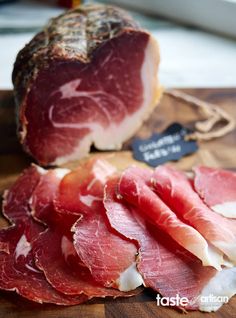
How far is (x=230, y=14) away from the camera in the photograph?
8.06ft

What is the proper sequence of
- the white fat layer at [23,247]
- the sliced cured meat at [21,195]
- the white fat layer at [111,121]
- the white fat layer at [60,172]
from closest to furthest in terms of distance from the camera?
the white fat layer at [23,247] < the sliced cured meat at [21,195] < the white fat layer at [60,172] < the white fat layer at [111,121]

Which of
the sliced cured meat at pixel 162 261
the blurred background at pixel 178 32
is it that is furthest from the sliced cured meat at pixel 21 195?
the blurred background at pixel 178 32

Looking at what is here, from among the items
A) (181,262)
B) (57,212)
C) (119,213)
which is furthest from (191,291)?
(57,212)

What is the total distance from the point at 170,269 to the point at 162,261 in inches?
1.0

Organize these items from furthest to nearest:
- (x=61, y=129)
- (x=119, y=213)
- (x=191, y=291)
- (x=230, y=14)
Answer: (x=230, y=14), (x=61, y=129), (x=119, y=213), (x=191, y=291)

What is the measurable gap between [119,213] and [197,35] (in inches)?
56.7

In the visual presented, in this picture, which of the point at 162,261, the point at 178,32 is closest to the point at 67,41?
the point at 162,261

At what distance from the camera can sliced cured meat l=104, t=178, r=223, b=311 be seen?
1.25 meters

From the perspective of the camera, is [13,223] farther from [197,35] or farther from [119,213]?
[197,35]

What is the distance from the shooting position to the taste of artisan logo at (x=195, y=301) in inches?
48.1

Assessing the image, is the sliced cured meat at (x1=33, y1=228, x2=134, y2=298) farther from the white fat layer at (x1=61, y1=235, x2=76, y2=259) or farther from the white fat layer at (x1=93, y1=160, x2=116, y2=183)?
the white fat layer at (x1=93, y1=160, x2=116, y2=183)

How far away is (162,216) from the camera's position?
1328mm

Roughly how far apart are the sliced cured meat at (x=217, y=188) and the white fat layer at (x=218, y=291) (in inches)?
6.9

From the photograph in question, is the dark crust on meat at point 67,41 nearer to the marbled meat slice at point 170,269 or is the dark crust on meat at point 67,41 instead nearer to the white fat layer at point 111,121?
the white fat layer at point 111,121
